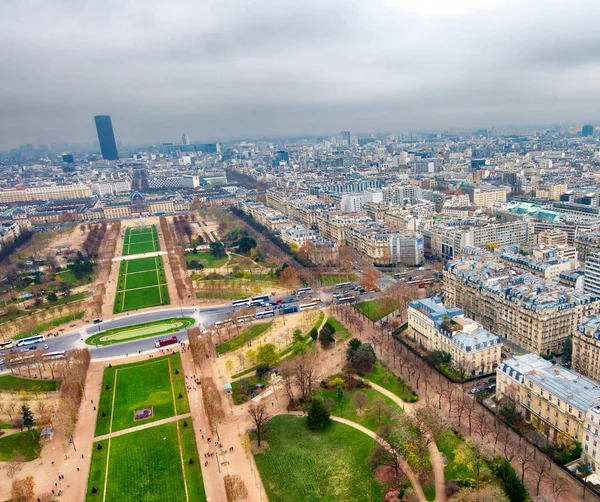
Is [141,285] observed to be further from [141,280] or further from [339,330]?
[339,330]

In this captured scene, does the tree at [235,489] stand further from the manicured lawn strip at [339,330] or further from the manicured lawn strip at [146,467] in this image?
the manicured lawn strip at [339,330]

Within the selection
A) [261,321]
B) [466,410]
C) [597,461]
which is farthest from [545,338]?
[261,321]

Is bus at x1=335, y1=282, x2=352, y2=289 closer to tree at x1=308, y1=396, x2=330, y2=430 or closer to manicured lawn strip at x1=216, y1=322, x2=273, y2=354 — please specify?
manicured lawn strip at x1=216, y1=322, x2=273, y2=354

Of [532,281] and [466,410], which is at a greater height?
[532,281]

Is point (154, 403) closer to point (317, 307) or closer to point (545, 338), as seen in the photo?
point (317, 307)

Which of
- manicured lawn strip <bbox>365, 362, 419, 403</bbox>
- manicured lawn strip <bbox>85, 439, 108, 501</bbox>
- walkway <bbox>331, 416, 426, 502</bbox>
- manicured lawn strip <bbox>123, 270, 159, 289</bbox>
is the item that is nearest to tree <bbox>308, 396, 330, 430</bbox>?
walkway <bbox>331, 416, 426, 502</bbox>
